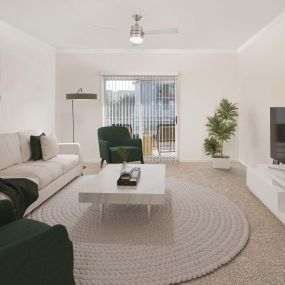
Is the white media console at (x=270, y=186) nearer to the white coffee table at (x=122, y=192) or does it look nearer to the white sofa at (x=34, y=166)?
the white coffee table at (x=122, y=192)

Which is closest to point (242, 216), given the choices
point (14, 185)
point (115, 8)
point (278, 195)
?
point (278, 195)

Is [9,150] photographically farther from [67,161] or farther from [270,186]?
[270,186]

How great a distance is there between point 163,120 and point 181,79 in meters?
1.03

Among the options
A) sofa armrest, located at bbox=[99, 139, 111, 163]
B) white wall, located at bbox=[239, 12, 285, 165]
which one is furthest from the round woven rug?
white wall, located at bbox=[239, 12, 285, 165]

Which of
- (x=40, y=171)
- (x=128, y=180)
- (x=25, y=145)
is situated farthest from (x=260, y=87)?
(x=25, y=145)

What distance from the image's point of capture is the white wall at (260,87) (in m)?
4.21

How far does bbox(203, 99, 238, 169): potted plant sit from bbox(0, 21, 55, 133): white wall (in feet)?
11.5

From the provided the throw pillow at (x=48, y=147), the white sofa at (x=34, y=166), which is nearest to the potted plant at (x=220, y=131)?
the white sofa at (x=34, y=166)

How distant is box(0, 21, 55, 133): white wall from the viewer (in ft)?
14.8

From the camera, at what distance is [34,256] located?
1.49 meters

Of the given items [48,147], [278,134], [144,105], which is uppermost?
[144,105]

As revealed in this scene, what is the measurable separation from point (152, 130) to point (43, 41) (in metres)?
3.01

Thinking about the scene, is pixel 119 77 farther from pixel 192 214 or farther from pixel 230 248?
pixel 230 248

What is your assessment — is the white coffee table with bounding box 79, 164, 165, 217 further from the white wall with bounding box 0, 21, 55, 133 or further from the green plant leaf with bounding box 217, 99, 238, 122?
the green plant leaf with bounding box 217, 99, 238, 122
